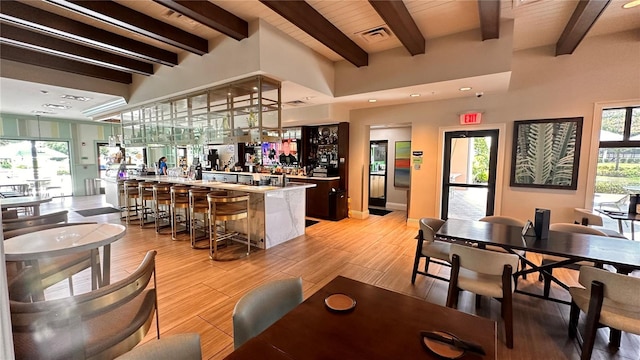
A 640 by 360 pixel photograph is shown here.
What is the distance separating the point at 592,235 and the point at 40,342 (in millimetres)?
4512

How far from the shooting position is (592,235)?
9.10 feet

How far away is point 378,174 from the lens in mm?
7969

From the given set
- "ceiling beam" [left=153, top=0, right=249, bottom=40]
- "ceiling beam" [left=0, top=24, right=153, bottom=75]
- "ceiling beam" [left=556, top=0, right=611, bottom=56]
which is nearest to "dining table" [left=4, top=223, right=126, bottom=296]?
"ceiling beam" [left=153, top=0, right=249, bottom=40]

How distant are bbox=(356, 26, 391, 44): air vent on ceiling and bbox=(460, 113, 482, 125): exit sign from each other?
90.5 inches

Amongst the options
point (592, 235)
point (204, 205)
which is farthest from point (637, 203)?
point (204, 205)

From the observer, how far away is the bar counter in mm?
4316

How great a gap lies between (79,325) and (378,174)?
7.35m

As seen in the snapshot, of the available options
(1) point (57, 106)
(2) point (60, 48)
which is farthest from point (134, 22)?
(1) point (57, 106)

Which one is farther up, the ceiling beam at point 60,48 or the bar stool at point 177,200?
the ceiling beam at point 60,48

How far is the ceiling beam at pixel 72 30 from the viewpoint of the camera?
10.2 feet

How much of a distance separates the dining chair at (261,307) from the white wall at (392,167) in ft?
21.3

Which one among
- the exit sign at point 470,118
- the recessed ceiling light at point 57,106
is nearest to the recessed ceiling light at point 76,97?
the recessed ceiling light at point 57,106

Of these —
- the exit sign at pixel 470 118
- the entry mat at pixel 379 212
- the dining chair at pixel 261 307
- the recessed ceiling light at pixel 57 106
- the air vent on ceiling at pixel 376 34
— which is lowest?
the entry mat at pixel 379 212

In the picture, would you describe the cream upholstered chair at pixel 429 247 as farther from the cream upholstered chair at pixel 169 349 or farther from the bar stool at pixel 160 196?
the bar stool at pixel 160 196
